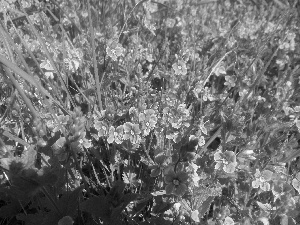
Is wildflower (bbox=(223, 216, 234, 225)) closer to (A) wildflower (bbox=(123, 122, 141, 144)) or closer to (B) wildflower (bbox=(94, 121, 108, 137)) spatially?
(A) wildflower (bbox=(123, 122, 141, 144))

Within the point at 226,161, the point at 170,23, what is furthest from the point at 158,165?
the point at 170,23

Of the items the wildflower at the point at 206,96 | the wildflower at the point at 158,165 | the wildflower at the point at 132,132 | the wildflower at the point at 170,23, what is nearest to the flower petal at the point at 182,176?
the wildflower at the point at 158,165

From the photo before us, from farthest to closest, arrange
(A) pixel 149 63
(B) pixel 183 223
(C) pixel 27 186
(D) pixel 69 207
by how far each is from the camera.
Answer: (A) pixel 149 63
(B) pixel 183 223
(D) pixel 69 207
(C) pixel 27 186

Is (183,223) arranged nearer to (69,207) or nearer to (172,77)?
(69,207)

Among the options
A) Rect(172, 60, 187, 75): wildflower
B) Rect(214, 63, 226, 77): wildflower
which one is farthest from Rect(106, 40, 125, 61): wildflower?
Rect(214, 63, 226, 77): wildflower

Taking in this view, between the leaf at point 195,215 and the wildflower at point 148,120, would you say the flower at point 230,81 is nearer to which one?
the wildflower at point 148,120

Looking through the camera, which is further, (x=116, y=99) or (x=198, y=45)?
(x=198, y=45)

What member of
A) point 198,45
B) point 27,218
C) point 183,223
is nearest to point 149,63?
point 198,45
